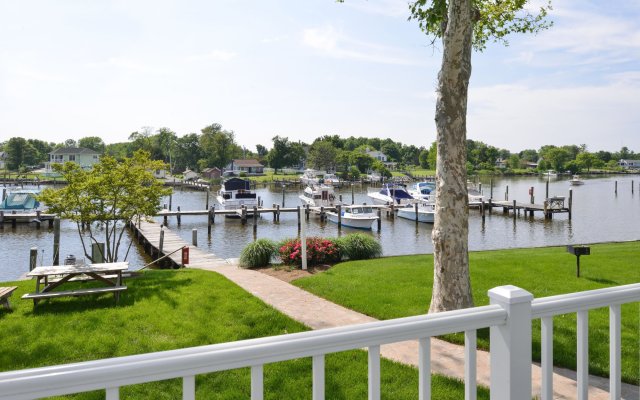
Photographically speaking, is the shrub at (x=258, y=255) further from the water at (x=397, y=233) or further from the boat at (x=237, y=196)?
the boat at (x=237, y=196)

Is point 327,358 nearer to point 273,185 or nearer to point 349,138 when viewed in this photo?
point 273,185

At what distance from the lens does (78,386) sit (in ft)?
5.45

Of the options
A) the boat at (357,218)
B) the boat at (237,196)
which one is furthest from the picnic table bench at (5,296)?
the boat at (237,196)

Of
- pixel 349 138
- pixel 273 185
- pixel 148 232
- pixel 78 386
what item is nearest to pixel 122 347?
pixel 78 386

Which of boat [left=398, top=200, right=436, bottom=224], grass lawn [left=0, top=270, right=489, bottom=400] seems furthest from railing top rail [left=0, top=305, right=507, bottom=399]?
boat [left=398, top=200, right=436, bottom=224]

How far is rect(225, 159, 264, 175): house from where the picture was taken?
112375mm

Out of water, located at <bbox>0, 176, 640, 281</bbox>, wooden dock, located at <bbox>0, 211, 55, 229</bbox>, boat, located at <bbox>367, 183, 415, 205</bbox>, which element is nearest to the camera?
water, located at <bbox>0, 176, 640, 281</bbox>

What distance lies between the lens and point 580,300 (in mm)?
2650

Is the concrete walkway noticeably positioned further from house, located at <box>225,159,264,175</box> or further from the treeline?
house, located at <box>225,159,264,175</box>

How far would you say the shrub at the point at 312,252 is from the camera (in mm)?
13956

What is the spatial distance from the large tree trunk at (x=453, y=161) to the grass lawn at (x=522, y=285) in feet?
2.80

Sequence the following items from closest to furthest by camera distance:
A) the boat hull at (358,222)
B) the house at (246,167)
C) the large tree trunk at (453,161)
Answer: the large tree trunk at (453,161), the boat hull at (358,222), the house at (246,167)

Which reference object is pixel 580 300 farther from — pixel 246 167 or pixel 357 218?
pixel 246 167

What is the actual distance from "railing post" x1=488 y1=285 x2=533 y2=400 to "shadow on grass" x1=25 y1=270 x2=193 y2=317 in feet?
24.2
